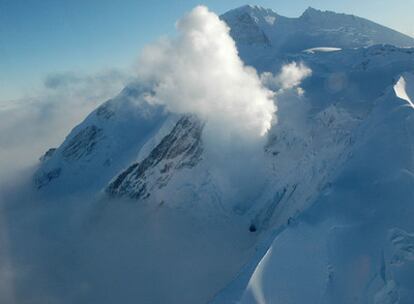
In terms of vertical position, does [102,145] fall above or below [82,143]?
below

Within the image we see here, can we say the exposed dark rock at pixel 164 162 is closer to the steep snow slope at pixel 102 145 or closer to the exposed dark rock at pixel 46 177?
the steep snow slope at pixel 102 145

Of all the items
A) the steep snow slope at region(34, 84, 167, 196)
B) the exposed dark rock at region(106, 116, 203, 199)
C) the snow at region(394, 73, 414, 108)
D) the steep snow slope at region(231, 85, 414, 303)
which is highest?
the steep snow slope at region(34, 84, 167, 196)

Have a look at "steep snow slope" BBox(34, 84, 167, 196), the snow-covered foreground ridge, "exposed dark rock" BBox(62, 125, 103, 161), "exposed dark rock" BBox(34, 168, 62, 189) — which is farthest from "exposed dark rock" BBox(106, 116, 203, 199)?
"exposed dark rock" BBox(34, 168, 62, 189)

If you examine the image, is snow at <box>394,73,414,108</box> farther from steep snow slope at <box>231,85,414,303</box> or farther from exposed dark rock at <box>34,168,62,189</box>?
exposed dark rock at <box>34,168,62,189</box>

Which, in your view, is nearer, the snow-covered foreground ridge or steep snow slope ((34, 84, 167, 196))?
the snow-covered foreground ridge

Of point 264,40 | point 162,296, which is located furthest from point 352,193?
point 264,40

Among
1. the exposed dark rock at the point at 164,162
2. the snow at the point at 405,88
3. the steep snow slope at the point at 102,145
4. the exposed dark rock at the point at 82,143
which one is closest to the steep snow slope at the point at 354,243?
the snow at the point at 405,88

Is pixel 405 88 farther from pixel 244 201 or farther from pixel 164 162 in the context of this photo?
pixel 164 162

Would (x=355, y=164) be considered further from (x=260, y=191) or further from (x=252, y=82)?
(x=252, y=82)

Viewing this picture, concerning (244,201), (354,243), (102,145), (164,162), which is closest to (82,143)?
(102,145)
